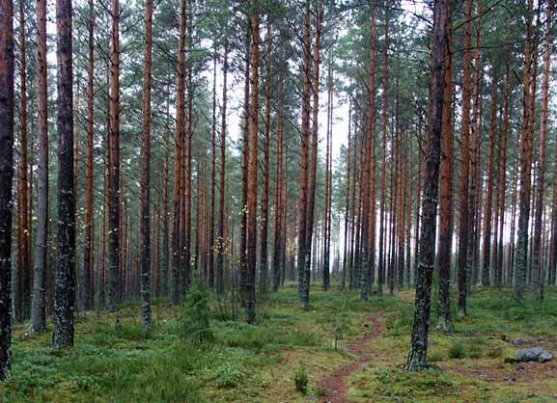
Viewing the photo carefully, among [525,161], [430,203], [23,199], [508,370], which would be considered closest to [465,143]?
[525,161]

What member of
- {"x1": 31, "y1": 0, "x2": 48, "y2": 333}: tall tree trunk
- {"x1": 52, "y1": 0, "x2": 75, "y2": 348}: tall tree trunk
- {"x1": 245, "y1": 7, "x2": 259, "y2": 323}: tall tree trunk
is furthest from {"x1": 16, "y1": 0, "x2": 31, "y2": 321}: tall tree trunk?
{"x1": 52, "y1": 0, "x2": 75, "y2": 348}: tall tree trunk

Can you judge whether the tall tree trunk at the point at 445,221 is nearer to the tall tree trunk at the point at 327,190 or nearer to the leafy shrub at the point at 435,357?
the leafy shrub at the point at 435,357

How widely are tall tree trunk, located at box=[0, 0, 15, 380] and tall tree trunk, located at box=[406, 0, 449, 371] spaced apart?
6424 mm

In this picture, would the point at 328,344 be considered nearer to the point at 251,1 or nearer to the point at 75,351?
the point at 75,351

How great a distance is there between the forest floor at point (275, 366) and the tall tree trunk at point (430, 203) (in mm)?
488

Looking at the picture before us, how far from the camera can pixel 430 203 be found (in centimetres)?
773

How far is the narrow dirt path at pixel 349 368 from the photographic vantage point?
22.6 feet

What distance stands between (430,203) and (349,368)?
3.81 meters

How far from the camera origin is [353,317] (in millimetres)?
16578

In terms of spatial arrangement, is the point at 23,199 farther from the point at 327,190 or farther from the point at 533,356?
the point at 327,190

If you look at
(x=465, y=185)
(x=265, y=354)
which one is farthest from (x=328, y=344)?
(x=465, y=185)

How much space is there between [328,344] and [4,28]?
947cm

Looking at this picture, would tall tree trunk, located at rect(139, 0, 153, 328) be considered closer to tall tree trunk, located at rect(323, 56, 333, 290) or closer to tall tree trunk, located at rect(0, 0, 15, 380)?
tall tree trunk, located at rect(0, 0, 15, 380)

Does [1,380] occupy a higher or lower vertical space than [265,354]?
higher
